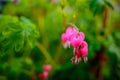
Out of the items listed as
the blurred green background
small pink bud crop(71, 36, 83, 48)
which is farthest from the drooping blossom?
the blurred green background

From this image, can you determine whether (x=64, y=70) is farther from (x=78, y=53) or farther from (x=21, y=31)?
(x=78, y=53)

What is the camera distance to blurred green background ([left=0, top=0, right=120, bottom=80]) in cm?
140

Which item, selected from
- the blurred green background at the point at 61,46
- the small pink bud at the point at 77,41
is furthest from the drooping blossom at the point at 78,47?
the blurred green background at the point at 61,46

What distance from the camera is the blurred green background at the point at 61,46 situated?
4.58 ft

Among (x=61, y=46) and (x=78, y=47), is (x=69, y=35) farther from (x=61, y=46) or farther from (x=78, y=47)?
(x=61, y=46)

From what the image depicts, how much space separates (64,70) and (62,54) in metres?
0.16

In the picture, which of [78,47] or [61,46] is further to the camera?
Answer: [61,46]

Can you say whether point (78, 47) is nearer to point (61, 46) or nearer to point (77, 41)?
point (77, 41)

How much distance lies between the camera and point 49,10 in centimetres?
204

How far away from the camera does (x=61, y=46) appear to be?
1681mm

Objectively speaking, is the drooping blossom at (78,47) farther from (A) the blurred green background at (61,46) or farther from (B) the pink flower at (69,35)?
(A) the blurred green background at (61,46)

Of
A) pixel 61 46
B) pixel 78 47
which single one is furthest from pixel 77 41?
pixel 61 46

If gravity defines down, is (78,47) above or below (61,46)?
above

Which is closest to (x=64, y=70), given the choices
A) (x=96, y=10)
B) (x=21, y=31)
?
(x=96, y=10)
